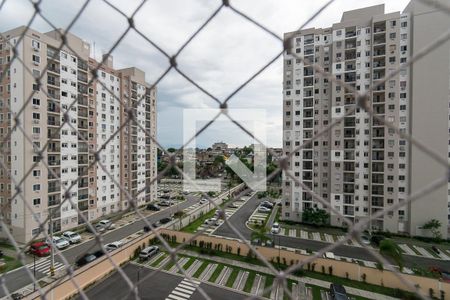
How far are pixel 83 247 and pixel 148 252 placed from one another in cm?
171

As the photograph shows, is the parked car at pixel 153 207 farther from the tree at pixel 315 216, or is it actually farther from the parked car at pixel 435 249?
the parked car at pixel 435 249

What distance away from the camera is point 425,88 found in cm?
612

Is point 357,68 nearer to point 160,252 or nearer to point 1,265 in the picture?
point 160,252

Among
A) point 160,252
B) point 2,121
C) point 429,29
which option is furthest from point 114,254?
point 429,29

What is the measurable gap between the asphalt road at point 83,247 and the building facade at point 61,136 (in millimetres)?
839

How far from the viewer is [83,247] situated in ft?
17.6

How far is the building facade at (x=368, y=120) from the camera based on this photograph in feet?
20.1

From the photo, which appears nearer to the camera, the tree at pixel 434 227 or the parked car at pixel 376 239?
the parked car at pixel 376 239

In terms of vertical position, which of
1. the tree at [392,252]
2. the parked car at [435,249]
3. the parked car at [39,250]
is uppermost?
the tree at [392,252]

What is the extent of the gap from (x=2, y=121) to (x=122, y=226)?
3.81 m

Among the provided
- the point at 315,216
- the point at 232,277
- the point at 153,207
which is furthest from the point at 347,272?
the point at 153,207

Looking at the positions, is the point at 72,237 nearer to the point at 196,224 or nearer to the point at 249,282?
the point at 196,224

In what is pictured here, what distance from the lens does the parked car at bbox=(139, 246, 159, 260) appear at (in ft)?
15.4

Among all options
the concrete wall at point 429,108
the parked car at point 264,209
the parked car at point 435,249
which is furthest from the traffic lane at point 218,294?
the concrete wall at point 429,108
